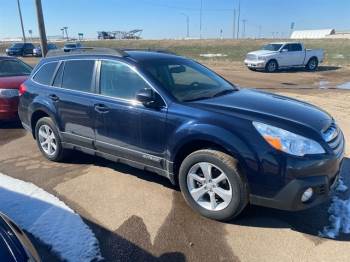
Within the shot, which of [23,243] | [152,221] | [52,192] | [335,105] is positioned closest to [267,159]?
[152,221]

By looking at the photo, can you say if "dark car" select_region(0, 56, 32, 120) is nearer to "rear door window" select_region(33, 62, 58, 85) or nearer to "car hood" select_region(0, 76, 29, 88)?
"car hood" select_region(0, 76, 29, 88)

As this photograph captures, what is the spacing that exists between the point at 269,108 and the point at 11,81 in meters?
6.15

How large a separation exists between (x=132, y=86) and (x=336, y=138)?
2375mm

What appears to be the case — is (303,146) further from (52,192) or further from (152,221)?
(52,192)

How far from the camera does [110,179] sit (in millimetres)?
4957

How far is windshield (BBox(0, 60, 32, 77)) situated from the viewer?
8.58 m

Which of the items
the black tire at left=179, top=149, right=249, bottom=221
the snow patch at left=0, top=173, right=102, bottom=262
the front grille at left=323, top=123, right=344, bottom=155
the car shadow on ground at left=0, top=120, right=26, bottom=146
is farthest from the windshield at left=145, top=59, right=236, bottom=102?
the car shadow on ground at left=0, top=120, right=26, bottom=146

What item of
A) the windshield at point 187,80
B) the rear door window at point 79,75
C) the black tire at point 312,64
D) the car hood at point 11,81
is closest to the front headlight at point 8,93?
the car hood at point 11,81

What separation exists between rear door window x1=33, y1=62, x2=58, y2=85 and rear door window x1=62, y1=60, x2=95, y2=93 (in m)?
0.34

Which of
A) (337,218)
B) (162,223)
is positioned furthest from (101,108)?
(337,218)

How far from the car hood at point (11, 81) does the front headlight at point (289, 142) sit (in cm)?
616

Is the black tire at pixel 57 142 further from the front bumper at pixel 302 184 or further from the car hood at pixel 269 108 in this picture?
the front bumper at pixel 302 184

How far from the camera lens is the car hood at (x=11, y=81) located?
25.4ft

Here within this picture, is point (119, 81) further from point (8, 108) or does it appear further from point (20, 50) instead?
point (20, 50)
